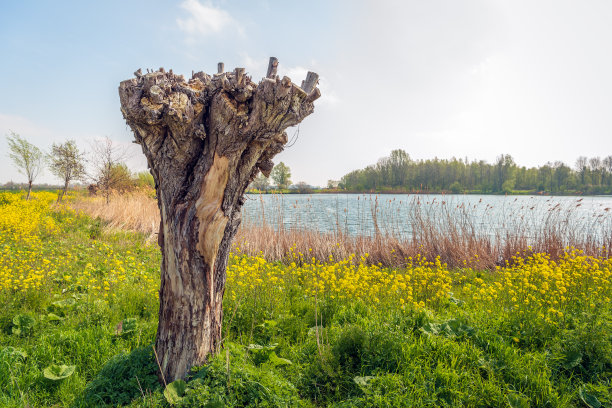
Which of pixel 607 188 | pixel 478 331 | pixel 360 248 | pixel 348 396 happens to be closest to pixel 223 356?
pixel 348 396

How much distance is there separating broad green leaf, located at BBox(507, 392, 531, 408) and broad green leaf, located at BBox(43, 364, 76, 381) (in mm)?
3820

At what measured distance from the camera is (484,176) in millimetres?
41906

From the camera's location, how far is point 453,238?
8.16 meters

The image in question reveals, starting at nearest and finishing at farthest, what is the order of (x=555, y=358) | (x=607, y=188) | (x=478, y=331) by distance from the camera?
(x=555, y=358) < (x=478, y=331) < (x=607, y=188)

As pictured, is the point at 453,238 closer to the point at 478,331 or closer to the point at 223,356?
the point at 478,331

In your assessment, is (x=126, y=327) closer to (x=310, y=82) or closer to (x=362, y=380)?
(x=362, y=380)

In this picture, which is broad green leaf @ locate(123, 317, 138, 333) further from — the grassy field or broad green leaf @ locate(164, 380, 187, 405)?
broad green leaf @ locate(164, 380, 187, 405)

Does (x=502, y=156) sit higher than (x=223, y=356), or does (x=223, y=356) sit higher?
(x=502, y=156)

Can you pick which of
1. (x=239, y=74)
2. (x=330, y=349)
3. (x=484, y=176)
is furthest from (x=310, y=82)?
(x=484, y=176)

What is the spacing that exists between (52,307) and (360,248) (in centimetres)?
663

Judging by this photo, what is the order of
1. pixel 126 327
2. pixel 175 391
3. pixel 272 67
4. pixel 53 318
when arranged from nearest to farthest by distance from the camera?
pixel 175 391
pixel 272 67
pixel 126 327
pixel 53 318

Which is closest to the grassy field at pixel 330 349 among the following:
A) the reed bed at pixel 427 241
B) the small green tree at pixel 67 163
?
the reed bed at pixel 427 241

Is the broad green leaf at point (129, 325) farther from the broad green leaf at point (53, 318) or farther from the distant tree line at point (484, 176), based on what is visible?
the distant tree line at point (484, 176)

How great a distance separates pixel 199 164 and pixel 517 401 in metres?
3.25
